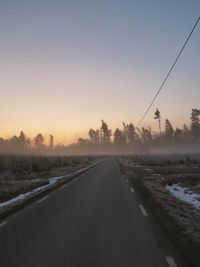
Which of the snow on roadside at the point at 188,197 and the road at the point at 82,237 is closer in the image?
the road at the point at 82,237

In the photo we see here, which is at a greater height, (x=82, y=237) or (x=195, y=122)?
(x=195, y=122)

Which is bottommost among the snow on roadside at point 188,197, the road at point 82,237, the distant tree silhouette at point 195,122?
the road at point 82,237

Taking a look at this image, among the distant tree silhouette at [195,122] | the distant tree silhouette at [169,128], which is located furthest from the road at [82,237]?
the distant tree silhouette at [169,128]

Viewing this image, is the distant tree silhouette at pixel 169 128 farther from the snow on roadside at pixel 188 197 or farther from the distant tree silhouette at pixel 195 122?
the snow on roadside at pixel 188 197

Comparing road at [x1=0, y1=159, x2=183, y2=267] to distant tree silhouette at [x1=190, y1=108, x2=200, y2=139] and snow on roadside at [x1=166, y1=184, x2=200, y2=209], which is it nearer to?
snow on roadside at [x1=166, y1=184, x2=200, y2=209]

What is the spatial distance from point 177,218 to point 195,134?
491 feet

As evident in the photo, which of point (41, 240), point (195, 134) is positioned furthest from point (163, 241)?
point (195, 134)

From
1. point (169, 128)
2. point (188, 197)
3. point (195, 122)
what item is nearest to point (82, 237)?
point (188, 197)

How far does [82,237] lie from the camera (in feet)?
26.7

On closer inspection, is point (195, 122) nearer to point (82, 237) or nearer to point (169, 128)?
point (169, 128)

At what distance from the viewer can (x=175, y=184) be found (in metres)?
21.9

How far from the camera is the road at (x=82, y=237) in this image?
21.0 ft

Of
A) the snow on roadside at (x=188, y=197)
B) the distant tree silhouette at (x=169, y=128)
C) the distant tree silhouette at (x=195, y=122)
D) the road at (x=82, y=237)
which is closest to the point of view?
the road at (x=82, y=237)

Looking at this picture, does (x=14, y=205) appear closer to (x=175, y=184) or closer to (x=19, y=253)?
(x=19, y=253)
